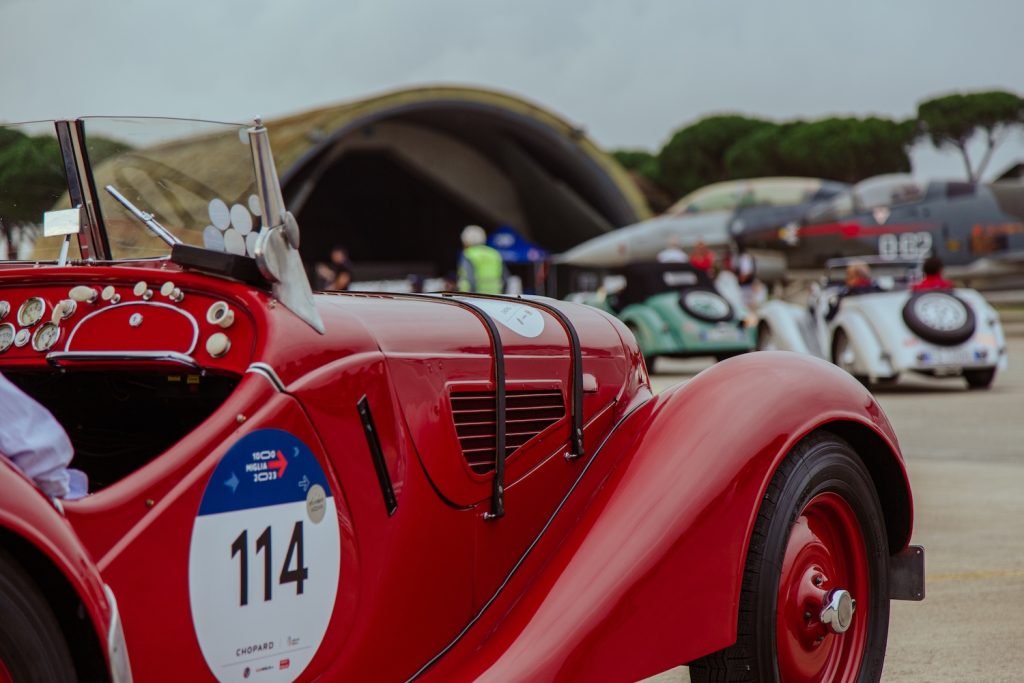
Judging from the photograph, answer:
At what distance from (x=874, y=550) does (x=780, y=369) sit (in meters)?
0.57

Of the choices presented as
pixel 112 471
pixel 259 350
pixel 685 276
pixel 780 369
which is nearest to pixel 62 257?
pixel 112 471

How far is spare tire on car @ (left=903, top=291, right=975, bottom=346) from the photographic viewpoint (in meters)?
12.5

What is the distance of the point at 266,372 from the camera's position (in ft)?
7.77

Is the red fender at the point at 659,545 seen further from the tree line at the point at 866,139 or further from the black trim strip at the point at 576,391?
the tree line at the point at 866,139

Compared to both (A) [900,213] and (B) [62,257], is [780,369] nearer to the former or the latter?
(B) [62,257]

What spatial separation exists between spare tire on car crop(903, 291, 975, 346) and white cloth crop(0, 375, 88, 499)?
1138 centimetres

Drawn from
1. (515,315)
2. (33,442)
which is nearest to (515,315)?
(515,315)

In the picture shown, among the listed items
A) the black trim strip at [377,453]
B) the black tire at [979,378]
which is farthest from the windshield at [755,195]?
the black trim strip at [377,453]

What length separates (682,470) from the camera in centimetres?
307

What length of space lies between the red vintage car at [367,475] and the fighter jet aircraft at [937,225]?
795 inches

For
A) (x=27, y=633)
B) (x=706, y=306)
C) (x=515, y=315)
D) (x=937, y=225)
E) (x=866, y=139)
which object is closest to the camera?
(x=27, y=633)

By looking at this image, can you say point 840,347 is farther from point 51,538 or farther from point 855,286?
point 51,538

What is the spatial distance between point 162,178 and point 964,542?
4.22 meters

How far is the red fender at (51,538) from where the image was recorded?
6.30 feet
